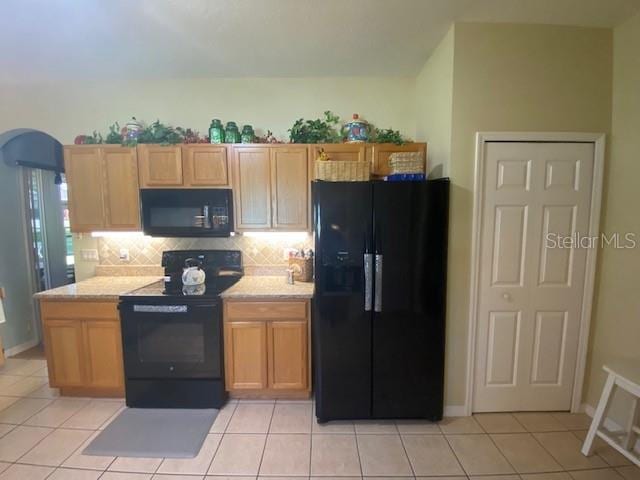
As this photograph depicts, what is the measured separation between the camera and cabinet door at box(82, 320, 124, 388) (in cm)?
234

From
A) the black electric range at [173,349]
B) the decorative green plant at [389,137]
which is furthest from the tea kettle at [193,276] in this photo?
the decorative green plant at [389,137]

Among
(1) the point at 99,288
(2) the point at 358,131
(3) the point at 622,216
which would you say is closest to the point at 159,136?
(1) the point at 99,288

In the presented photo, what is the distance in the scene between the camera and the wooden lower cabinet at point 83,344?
2.33 meters

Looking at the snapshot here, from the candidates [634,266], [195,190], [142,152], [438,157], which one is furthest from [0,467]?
[634,266]

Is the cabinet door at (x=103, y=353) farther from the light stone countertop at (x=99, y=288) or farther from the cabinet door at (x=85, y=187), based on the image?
the cabinet door at (x=85, y=187)

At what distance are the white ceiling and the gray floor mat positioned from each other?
2.91 metres

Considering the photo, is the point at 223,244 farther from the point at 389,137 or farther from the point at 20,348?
the point at 20,348

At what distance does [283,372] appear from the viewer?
236 cm

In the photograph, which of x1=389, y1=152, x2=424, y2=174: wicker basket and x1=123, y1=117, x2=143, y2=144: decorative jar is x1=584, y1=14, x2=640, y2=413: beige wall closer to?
x1=389, y1=152, x2=424, y2=174: wicker basket

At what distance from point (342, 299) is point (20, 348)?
3.88 metres

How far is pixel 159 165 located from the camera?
2555 millimetres

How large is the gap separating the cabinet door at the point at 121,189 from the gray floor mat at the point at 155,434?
5.18 feet

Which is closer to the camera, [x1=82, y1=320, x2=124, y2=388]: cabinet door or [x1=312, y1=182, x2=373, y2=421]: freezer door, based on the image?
[x1=312, y1=182, x2=373, y2=421]: freezer door

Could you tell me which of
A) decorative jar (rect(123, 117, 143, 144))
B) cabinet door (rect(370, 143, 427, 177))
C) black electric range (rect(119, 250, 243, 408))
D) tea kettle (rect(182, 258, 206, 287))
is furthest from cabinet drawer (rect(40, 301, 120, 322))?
cabinet door (rect(370, 143, 427, 177))
